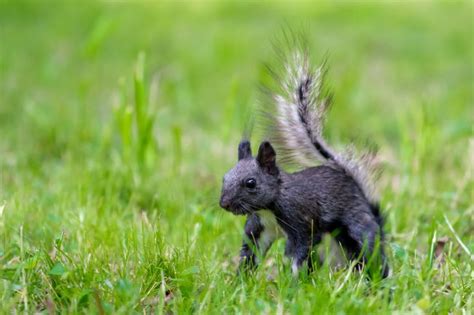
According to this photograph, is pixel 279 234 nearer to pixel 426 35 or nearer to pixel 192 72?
pixel 192 72

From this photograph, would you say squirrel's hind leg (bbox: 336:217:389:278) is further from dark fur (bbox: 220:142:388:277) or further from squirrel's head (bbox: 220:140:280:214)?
squirrel's head (bbox: 220:140:280:214)

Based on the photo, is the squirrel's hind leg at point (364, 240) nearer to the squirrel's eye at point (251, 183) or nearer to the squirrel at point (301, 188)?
the squirrel at point (301, 188)

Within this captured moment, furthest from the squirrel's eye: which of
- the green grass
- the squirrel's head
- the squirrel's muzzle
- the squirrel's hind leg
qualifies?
the squirrel's hind leg

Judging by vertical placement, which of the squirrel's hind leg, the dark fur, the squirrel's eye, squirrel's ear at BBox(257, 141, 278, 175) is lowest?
the squirrel's hind leg

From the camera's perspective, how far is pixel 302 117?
359cm

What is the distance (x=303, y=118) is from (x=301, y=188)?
0.39 meters

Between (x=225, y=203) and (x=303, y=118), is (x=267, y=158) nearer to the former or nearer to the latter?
(x=225, y=203)

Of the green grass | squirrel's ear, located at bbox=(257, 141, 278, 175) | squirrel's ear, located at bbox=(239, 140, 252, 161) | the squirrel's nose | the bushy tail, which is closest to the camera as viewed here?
the green grass

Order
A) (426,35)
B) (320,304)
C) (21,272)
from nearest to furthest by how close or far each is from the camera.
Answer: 1. (320,304)
2. (21,272)
3. (426,35)

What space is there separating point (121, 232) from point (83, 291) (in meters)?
0.78

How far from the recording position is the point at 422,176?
4.91 m

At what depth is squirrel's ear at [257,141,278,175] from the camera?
3.28 m

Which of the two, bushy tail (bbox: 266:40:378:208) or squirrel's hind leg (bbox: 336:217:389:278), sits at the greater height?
bushy tail (bbox: 266:40:378:208)

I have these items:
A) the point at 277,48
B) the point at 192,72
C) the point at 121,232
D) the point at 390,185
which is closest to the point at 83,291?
the point at 121,232
